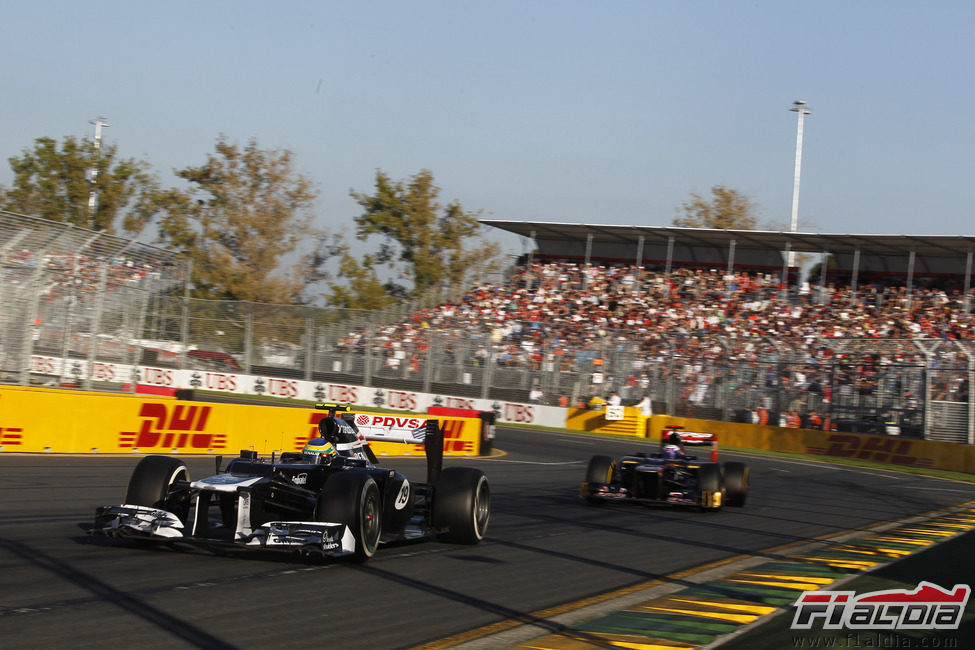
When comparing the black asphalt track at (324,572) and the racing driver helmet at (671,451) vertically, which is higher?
the racing driver helmet at (671,451)

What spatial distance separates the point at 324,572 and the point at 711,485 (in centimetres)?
772

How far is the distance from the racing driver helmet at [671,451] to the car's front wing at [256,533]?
8.41 meters

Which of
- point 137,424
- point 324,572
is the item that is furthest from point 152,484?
point 137,424

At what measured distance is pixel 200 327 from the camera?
34.8m

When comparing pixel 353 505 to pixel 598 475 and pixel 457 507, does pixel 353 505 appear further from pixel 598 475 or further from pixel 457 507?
pixel 598 475

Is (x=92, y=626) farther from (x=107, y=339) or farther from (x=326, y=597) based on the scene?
(x=107, y=339)

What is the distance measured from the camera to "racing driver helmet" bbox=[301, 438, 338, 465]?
351 inches

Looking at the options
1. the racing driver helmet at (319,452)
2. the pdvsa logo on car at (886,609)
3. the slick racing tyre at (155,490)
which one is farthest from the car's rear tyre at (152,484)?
the pdvsa logo on car at (886,609)

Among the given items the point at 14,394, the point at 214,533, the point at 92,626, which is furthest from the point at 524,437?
the point at 92,626

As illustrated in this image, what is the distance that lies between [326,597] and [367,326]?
3027cm

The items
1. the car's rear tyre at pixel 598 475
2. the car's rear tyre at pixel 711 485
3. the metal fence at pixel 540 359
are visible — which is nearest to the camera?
the car's rear tyre at pixel 711 485

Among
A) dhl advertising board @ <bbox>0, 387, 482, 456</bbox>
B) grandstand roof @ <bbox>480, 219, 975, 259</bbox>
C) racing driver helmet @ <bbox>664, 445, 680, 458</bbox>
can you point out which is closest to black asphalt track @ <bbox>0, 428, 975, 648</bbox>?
dhl advertising board @ <bbox>0, 387, 482, 456</bbox>

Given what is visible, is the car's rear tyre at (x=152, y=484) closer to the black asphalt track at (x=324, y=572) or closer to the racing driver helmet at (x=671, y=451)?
the black asphalt track at (x=324, y=572)

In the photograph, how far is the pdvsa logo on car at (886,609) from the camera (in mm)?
6623
